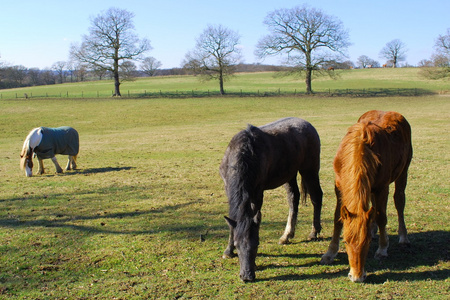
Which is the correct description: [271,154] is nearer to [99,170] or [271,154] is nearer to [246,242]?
[246,242]

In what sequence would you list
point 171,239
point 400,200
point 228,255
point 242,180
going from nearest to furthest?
point 242,180, point 228,255, point 400,200, point 171,239

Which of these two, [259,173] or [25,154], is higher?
[259,173]

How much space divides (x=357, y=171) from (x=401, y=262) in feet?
5.51

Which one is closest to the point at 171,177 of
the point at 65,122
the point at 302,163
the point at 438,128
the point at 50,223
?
the point at 50,223

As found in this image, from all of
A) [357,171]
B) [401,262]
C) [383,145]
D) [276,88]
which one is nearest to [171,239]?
[357,171]

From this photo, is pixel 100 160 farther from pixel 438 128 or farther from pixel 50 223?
pixel 438 128

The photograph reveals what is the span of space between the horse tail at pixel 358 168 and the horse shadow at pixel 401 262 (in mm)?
1053

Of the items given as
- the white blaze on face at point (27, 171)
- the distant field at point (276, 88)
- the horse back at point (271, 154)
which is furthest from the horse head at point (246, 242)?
the distant field at point (276, 88)

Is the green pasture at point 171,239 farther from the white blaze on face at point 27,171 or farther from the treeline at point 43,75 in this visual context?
the treeline at point 43,75

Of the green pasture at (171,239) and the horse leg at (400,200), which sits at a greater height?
the horse leg at (400,200)

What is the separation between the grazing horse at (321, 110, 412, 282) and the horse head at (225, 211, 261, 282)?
1042mm

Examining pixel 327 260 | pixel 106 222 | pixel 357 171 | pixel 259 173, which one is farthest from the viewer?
pixel 106 222

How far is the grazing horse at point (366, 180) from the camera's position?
4258 millimetres

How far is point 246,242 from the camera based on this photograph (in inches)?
174
